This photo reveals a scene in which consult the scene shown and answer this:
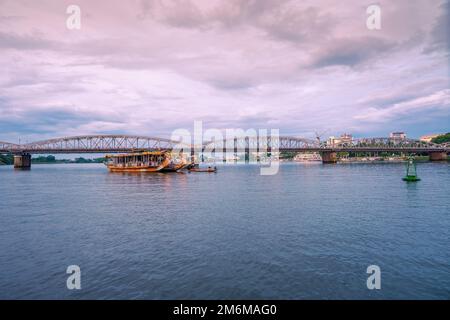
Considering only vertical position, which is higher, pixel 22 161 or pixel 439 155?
pixel 439 155

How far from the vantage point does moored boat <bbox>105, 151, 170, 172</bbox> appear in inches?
4610

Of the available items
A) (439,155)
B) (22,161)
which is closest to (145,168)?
(22,161)

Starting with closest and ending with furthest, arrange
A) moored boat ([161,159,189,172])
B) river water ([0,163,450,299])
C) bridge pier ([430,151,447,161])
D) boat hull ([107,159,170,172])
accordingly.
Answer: river water ([0,163,450,299]) → boat hull ([107,159,170,172]) → moored boat ([161,159,189,172]) → bridge pier ([430,151,447,161])

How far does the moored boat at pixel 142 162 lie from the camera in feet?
384

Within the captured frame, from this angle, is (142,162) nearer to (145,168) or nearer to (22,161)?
(145,168)

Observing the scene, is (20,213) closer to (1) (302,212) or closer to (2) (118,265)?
(2) (118,265)

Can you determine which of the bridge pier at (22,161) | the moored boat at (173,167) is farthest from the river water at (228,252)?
the bridge pier at (22,161)

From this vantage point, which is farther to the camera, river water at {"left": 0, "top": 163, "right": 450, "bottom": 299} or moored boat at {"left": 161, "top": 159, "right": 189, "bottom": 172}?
moored boat at {"left": 161, "top": 159, "right": 189, "bottom": 172}

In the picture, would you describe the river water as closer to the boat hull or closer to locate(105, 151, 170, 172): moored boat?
the boat hull

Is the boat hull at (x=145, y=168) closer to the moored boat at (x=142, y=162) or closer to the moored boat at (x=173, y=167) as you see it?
the moored boat at (x=142, y=162)

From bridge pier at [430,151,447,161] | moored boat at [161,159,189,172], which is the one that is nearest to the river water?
moored boat at [161,159,189,172]

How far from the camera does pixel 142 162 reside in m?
122

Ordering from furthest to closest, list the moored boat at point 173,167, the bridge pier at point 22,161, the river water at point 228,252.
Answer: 1. the bridge pier at point 22,161
2. the moored boat at point 173,167
3. the river water at point 228,252
